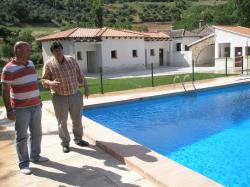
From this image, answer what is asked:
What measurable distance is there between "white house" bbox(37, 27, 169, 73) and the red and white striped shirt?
26596mm

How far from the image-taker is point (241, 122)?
991cm

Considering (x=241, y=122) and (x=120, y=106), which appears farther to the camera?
(x=120, y=106)

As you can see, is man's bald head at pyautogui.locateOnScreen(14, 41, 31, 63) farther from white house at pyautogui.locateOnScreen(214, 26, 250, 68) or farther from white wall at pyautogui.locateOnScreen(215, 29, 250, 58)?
white wall at pyautogui.locateOnScreen(215, 29, 250, 58)

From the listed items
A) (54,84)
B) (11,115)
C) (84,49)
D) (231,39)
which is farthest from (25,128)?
(231,39)

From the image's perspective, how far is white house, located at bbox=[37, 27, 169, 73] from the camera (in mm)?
32075

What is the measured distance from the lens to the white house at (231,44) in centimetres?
3077

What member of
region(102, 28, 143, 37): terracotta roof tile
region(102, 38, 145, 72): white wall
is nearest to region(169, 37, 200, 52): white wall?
region(102, 38, 145, 72): white wall

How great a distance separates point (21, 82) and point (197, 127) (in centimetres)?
586

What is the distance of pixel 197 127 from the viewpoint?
9.48 meters

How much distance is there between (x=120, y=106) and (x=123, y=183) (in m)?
7.49

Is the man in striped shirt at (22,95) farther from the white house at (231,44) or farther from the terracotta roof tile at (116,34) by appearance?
the terracotta roof tile at (116,34)

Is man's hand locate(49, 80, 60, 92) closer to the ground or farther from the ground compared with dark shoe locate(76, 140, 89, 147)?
farther from the ground

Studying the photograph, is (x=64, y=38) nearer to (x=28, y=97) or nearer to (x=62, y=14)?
(x=28, y=97)

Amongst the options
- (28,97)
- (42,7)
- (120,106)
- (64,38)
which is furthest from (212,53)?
(42,7)
